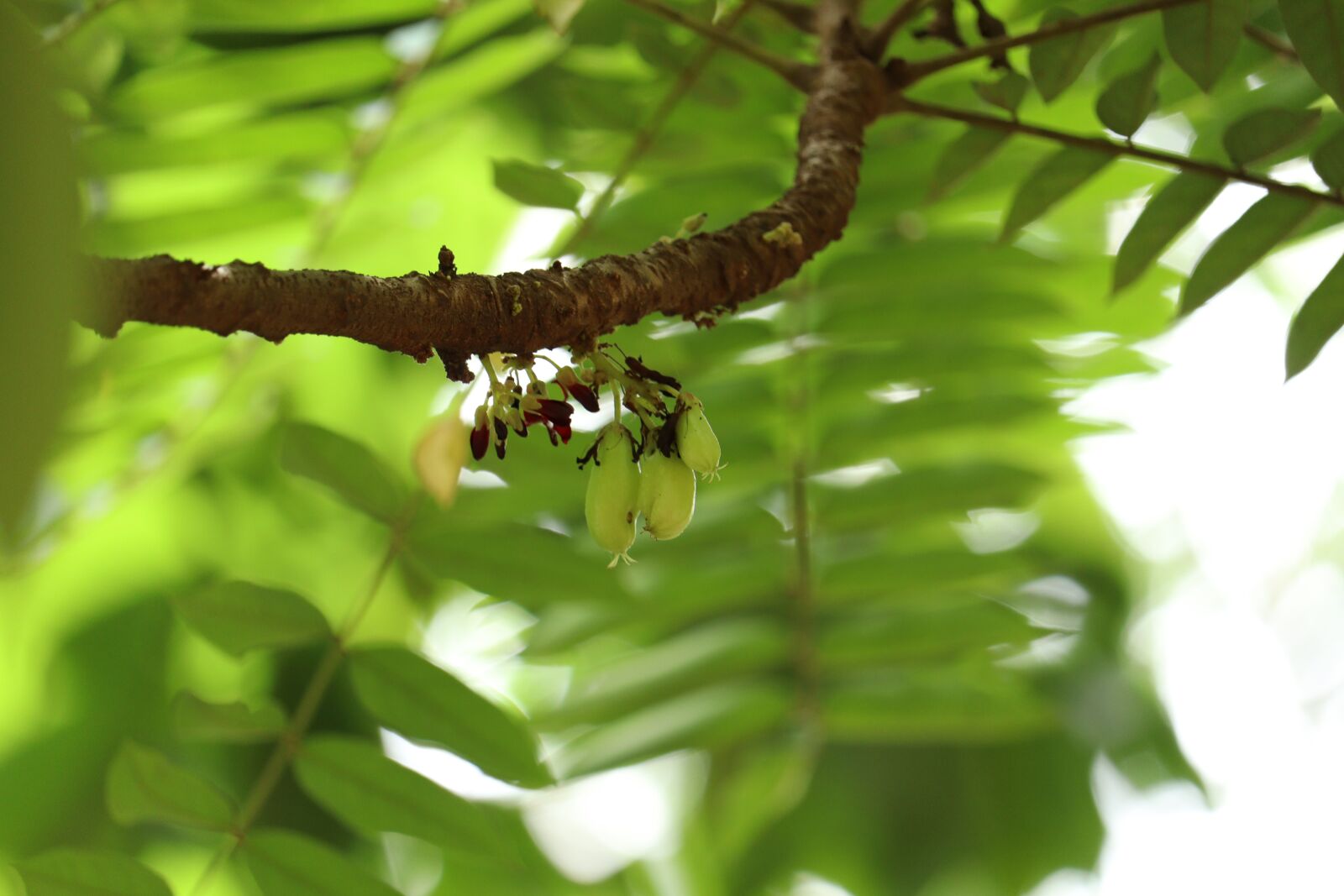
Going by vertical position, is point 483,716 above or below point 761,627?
above

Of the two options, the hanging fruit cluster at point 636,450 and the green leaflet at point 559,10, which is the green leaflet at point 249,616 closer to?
the hanging fruit cluster at point 636,450

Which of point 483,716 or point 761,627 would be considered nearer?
point 483,716

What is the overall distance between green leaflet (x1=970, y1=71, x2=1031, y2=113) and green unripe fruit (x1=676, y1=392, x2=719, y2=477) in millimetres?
579

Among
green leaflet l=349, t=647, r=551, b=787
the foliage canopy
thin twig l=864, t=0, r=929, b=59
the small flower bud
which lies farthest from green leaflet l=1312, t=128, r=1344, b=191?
green leaflet l=349, t=647, r=551, b=787

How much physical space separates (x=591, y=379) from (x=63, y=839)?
2.79 metres

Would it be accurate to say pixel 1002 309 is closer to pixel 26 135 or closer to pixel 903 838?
pixel 26 135

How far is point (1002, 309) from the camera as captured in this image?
188cm

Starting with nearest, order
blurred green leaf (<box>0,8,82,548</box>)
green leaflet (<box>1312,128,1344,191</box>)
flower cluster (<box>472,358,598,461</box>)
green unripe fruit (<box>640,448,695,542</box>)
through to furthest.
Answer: blurred green leaf (<box>0,8,82,548</box>) < flower cluster (<box>472,358,598,461</box>) < green unripe fruit (<box>640,448,695,542</box>) < green leaflet (<box>1312,128,1344,191</box>)

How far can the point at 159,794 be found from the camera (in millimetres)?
1330

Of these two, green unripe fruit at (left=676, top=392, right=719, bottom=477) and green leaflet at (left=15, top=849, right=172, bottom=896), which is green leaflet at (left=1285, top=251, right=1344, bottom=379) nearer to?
green unripe fruit at (left=676, top=392, right=719, bottom=477)

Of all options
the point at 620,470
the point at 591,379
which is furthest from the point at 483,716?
the point at 591,379

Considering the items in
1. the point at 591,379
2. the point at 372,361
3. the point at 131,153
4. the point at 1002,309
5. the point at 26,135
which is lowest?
the point at 372,361

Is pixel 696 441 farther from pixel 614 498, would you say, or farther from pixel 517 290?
pixel 517 290

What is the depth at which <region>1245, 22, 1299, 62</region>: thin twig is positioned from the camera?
1.52 m
